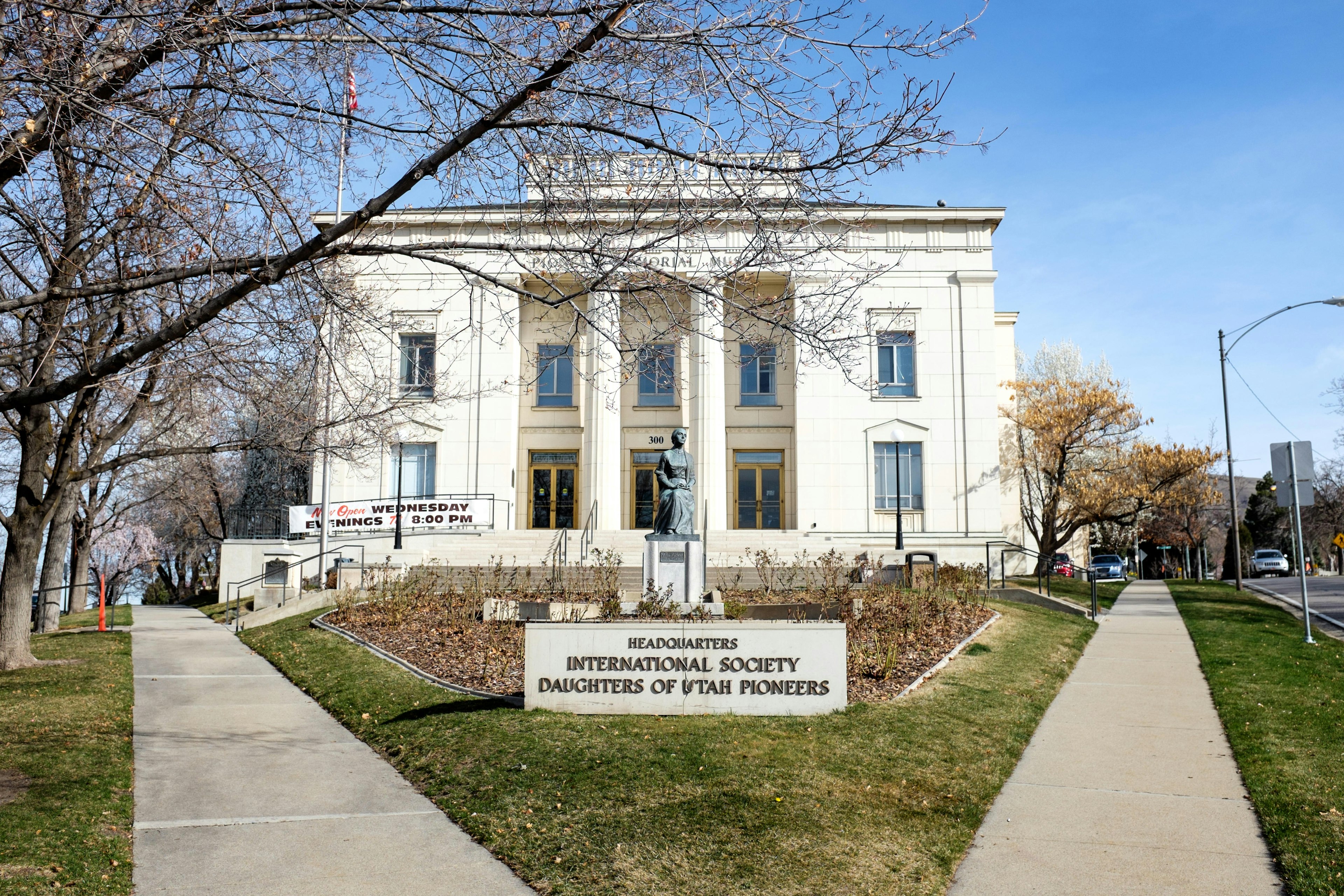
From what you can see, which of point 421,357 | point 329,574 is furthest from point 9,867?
point 421,357

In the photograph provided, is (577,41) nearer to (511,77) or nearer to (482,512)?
(511,77)

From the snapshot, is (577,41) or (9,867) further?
(577,41)

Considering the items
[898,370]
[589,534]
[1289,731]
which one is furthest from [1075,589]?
[1289,731]

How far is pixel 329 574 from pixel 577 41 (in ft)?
65.5

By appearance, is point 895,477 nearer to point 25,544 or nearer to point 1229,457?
point 1229,457

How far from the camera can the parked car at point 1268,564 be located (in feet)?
181

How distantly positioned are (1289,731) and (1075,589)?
20525 mm

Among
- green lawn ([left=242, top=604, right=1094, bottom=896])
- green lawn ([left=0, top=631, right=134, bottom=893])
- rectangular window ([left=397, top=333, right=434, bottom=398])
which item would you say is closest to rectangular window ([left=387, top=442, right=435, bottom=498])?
rectangular window ([left=397, top=333, right=434, bottom=398])

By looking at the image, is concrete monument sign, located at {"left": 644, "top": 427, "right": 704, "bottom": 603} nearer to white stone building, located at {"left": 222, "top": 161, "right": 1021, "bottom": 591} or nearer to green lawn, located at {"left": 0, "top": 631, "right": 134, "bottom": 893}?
green lawn, located at {"left": 0, "top": 631, "right": 134, "bottom": 893}

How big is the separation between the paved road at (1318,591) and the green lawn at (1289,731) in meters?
3.39

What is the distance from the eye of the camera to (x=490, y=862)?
638cm

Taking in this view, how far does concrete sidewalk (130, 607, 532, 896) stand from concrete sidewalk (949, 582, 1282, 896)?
9.85 feet

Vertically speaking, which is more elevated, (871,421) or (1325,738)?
(871,421)

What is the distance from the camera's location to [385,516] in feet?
110
